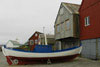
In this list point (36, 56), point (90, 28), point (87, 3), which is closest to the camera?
point (36, 56)

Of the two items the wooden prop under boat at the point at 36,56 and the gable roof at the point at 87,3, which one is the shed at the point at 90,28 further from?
the wooden prop under boat at the point at 36,56

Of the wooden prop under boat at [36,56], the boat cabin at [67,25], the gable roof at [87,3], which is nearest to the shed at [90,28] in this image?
the gable roof at [87,3]

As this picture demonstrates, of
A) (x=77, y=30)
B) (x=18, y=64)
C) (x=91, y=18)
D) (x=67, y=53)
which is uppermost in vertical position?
(x=91, y=18)

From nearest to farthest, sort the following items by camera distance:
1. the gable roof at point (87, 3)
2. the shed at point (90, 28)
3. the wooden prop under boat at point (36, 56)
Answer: the wooden prop under boat at point (36, 56)
the shed at point (90, 28)
the gable roof at point (87, 3)

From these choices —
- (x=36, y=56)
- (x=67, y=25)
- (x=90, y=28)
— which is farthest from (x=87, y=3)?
(x=36, y=56)

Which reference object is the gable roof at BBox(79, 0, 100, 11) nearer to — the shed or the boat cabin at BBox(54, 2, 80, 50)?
the shed

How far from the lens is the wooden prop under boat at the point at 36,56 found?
1538 centimetres

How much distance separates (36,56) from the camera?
15.4m

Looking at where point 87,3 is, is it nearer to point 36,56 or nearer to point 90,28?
point 90,28

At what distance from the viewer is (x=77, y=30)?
20234 mm

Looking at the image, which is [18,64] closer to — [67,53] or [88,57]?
[67,53]

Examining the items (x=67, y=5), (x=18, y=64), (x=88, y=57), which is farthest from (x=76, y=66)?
(x=67, y=5)

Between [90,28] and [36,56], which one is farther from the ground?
[90,28]

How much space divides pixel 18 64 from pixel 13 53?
5.36ft
